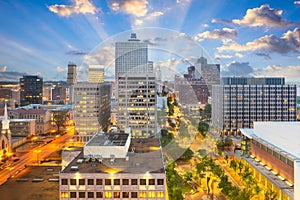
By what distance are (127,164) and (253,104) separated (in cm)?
1470

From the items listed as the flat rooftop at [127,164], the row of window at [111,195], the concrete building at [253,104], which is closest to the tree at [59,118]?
the concrete building at [253,104]

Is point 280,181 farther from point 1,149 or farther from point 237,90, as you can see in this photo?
point 1,149

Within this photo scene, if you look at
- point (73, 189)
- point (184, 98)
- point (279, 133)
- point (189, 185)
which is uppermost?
point (184, 98)

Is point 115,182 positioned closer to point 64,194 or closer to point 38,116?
point 64,194

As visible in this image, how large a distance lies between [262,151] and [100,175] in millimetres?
6943

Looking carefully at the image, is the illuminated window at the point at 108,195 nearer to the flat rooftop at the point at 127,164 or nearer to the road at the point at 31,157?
the flat rooftop at the point at 127,164

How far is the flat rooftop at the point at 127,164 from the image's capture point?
7434 millimetres

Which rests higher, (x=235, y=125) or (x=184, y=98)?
(x=184, y=98)

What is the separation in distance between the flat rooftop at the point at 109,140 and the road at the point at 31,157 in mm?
4528

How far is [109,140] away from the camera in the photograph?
9375 mm

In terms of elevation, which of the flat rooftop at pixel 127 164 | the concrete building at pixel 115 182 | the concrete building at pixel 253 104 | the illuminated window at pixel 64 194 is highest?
the concrete building at pixel 253 104

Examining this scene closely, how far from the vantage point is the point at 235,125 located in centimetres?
2052

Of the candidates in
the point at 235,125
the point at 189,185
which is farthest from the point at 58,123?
the point at 189,185

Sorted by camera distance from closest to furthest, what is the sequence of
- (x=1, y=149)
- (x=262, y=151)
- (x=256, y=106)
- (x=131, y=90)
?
1. (x=262, y=151)
2. (x=1, y=149)
3. (x=131, y=90)
4. (x=256, y=106)
